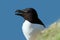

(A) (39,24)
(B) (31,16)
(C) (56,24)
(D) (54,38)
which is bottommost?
(D) (54,38)

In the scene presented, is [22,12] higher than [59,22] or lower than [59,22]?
higher

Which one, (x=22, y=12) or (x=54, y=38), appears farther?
(x=22, y=12)

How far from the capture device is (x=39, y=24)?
10.2ft

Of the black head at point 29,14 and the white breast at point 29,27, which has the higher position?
the black head at point 29,14

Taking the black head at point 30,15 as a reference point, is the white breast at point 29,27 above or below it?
below

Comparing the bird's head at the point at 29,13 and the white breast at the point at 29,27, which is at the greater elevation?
the bird's head at the point at 29,13

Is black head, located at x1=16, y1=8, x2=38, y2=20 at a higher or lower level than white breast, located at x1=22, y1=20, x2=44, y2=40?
higher

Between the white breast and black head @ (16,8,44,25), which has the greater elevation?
black head @ (16,8,44,25)

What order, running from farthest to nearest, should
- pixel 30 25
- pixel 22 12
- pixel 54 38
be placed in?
pixel 22 12, pixel 30 25, pixel 54 38

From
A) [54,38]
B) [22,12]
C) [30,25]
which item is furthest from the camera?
[22,12]

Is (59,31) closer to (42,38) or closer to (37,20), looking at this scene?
(42,38)

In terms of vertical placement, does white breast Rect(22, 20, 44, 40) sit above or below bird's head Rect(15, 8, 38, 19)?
below

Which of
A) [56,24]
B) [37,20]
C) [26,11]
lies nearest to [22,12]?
[26,11]

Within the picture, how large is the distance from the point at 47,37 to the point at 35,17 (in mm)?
2189
